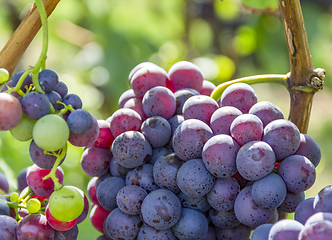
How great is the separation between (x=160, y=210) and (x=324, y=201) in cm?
24

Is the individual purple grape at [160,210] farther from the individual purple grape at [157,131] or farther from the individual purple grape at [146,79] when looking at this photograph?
the individual purple grape at [146,79]

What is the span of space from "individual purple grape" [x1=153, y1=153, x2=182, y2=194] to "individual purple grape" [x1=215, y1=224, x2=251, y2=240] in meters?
0.12

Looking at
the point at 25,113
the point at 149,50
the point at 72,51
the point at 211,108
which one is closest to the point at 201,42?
the point at 149,50

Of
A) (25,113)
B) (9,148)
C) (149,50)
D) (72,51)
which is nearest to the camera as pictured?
(25,113)

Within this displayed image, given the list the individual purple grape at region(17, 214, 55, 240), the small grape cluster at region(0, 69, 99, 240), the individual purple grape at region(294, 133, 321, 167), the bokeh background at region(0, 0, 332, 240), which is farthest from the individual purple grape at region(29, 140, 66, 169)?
the bokeh background at region(0, 0, 332, 240)

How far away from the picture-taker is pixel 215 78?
181 centimetres

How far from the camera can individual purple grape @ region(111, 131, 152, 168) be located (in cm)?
56

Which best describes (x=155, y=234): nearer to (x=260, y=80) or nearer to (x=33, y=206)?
(x=33, y=206)

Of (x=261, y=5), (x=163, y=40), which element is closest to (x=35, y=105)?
(x=261, y=5)

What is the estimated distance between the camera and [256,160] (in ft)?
1.55

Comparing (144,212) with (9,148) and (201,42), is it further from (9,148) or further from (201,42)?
(201,42)

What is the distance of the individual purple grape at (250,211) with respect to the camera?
49 cm

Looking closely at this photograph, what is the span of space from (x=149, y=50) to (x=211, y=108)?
4.81 feet

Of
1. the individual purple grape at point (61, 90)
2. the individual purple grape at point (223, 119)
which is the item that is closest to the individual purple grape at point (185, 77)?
the individual purple grape at point (223, 119)
